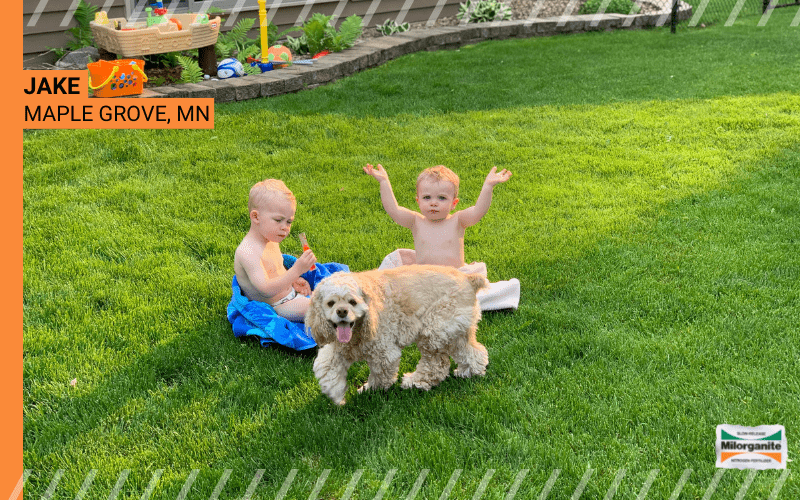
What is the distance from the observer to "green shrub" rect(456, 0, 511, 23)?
1318cm

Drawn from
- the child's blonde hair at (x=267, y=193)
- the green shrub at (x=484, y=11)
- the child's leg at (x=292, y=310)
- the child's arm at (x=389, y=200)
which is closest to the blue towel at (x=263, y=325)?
the child's leg at (x=292, y=310)

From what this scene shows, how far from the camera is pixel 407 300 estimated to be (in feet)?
11.2

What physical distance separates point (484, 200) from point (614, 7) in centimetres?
1166

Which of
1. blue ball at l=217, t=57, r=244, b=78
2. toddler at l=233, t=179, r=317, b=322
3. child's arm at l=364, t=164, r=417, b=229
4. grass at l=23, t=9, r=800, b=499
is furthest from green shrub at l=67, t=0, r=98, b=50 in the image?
child's arm at l=364, t=164, r=417, b=229

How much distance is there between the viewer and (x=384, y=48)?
A: 10844 mm

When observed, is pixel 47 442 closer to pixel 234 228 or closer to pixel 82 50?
pixel 234 228

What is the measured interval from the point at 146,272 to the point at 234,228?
898 mm

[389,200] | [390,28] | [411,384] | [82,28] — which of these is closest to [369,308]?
[411,384]

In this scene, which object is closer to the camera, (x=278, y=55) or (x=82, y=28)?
(x=82, y=28)

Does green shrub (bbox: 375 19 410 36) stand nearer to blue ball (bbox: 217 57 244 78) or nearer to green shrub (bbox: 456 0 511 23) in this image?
green shrub (bbox: 456 0 511 23)

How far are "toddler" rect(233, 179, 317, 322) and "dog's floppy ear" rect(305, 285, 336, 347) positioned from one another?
0.61 metres

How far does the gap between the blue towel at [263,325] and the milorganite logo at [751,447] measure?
6.87 ft

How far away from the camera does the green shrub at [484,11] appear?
519 inches

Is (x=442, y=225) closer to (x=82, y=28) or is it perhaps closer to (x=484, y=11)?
(x=82, y=28)
